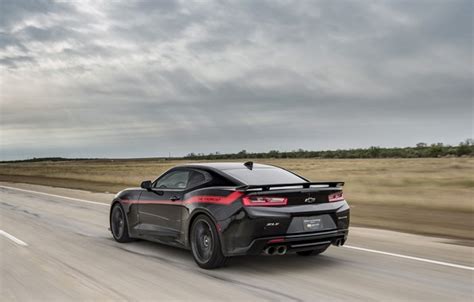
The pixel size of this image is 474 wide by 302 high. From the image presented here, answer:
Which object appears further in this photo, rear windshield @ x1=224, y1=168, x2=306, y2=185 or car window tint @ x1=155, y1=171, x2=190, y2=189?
car window tint @ x1=155, y1=171, x2=190, y2=189

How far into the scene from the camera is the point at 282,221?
680 centimetres

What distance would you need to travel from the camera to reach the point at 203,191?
7516 mm

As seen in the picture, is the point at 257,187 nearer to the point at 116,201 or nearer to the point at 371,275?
the point at 371,275

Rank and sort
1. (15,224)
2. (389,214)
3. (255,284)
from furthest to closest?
(389,214) → (15,224) → (255,284)

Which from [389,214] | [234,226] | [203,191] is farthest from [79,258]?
[389,214]

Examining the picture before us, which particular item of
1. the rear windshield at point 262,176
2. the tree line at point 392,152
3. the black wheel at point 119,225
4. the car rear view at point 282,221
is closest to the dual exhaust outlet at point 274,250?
the car rear view at point 282,221

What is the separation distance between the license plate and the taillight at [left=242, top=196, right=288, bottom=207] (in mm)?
385

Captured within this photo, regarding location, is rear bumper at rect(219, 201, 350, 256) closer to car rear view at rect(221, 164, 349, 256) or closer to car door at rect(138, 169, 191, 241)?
car rear view at rect(221, 164, 349, 256)

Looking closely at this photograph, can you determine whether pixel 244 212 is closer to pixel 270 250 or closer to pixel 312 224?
pixel 270 250

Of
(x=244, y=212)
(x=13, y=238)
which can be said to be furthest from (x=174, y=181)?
(x=13, y=238)

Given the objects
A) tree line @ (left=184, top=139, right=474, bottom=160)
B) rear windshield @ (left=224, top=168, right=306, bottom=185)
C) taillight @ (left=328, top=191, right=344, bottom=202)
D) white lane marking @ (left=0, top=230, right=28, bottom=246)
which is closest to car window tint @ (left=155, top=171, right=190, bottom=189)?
rear windshield @ (left=224, top=168, right=306, bottom=185)

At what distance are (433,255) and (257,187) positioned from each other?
310 cm

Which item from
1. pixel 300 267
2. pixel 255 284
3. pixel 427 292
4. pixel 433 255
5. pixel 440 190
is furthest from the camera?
pixel 440 190

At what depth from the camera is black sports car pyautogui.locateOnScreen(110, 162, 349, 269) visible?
679cm
